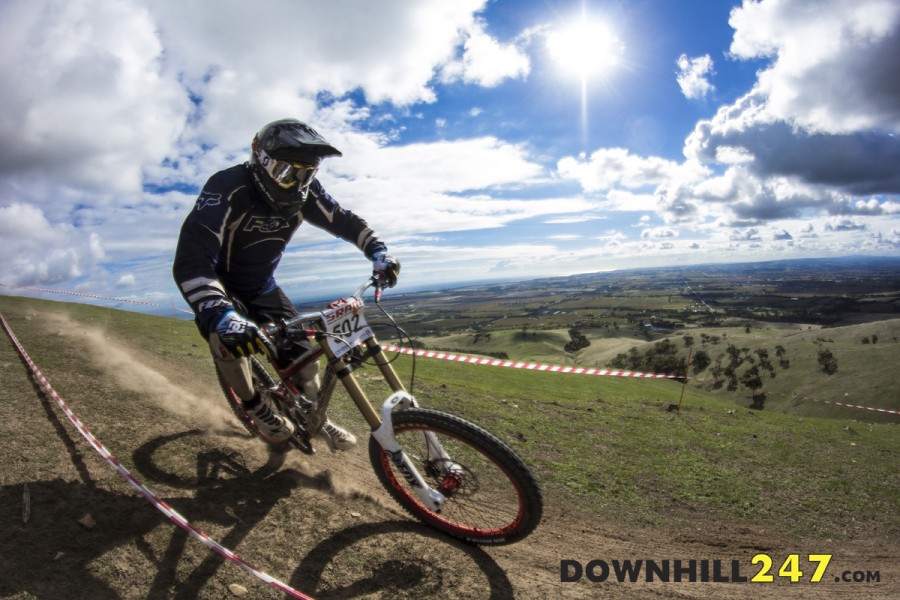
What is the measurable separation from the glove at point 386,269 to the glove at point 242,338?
166 cm

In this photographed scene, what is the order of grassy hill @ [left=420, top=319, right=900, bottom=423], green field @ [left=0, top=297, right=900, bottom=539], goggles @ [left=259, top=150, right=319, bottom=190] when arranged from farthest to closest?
1. grassy hill @ [left=420, top=319, right=900, bottom=423]
2. green field @ [left=0, top=297, right=900, bottom=539]
3. goggles @ [left=259, top=150, right=319, bottom=190]

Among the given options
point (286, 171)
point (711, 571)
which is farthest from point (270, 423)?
point (711, 571)

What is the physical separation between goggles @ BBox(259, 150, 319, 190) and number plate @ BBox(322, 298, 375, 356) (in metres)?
1.47

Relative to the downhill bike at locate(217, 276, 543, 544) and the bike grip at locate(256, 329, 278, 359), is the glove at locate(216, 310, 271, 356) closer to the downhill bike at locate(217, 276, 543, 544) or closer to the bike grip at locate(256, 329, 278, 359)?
the bike grip at locate(256, 329, 278, 359)

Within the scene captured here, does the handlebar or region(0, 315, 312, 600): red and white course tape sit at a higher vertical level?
the handlebar

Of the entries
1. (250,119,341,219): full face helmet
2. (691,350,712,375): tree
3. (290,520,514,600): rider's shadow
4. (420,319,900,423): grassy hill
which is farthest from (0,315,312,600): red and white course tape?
(691,350,712,375): tree

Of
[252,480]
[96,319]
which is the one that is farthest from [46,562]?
[96,319]

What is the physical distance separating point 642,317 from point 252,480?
210043 millimetres

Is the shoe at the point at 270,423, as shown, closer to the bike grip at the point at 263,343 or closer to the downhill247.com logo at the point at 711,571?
the bike grip at the point at 263,343

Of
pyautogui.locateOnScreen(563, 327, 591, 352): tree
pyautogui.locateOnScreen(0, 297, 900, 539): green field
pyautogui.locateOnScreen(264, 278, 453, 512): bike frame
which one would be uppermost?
pyautogui.locateOnScreen(264, 278, 453, 512): bike frame

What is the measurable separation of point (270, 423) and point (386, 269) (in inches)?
93.3

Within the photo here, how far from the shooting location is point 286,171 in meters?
4.44

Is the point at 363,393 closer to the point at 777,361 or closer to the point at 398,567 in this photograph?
the point at 398,567

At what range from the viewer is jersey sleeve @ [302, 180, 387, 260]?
18.5 ft
